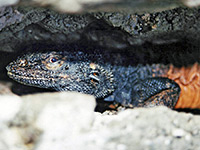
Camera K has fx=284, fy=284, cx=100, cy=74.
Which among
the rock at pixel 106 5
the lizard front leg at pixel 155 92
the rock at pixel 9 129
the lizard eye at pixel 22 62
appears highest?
the rock at pixel 106 5

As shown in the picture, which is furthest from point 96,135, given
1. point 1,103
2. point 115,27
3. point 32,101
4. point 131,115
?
point 115,27

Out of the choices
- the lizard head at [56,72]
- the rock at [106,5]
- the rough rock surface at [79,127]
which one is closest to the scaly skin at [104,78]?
the lizard head at [56,72]

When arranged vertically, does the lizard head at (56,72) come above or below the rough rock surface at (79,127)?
below

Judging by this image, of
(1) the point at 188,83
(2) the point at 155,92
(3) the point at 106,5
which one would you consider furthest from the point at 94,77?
(1) the point at 188,83

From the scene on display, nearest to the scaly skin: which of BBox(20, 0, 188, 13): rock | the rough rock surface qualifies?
BBox(20, 0, 188, 13): rock

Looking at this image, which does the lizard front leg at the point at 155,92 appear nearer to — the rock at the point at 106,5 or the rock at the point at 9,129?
the rock at the point at 106,5

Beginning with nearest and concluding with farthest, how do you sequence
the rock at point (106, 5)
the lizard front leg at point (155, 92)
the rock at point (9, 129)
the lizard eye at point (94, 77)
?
the rock at point (9, 129) < the rock at point (106, 5) < the lizard eye at point (94, 77) < the lizard front leg at point (155, 92)

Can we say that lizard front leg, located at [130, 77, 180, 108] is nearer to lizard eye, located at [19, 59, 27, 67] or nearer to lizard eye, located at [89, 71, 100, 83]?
lizard eye, located at [89, 71, 100, 83]

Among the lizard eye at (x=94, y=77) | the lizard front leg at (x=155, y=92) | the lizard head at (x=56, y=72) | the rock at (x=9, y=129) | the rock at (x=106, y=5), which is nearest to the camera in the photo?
the rock at (x=9, y=129)
